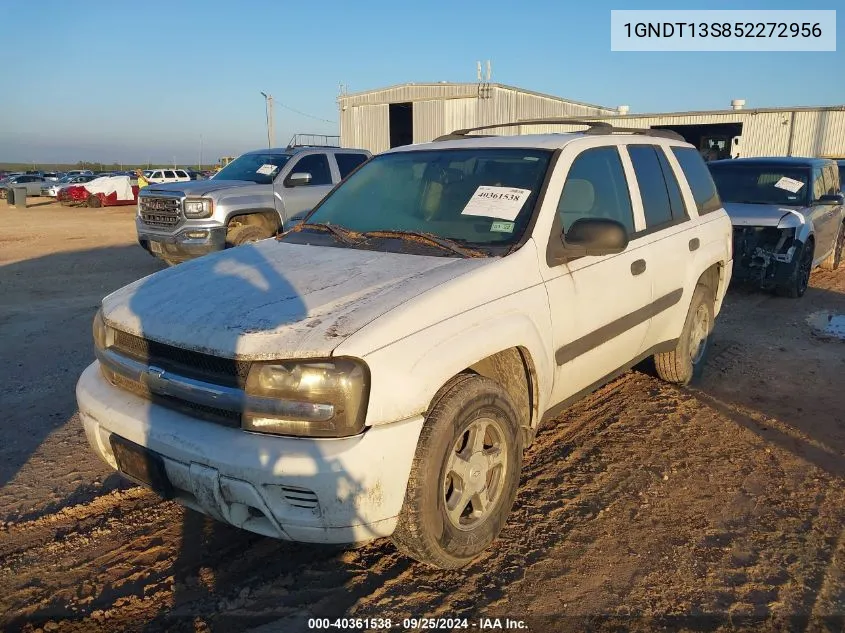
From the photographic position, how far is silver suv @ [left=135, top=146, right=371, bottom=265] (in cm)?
877

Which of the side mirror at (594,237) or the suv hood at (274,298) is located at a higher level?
the side mirror at (594,237)

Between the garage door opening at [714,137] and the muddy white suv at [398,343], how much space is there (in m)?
29.4

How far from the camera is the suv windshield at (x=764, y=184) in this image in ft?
28.7

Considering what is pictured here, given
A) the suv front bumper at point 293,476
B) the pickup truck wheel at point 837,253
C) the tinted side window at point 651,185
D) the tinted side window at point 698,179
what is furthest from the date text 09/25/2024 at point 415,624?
the pickup truck wheel at point 837,253

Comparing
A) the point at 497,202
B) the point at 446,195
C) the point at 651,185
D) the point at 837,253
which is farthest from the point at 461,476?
the point at 837,253

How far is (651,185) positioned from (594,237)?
4.38 feet

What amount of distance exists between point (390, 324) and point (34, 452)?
284cm

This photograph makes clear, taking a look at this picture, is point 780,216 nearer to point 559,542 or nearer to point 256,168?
point 559,542

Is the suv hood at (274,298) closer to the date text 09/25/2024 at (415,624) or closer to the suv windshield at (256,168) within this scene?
the date text 09/25/2024 at (415,624)

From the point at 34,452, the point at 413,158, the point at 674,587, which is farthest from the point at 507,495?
the point at 34,452

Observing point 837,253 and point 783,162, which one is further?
point 837,253

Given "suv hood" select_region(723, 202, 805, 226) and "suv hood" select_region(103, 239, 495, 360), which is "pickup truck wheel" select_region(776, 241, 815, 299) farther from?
"suv hood" select_region(103, 239, 495, 360)

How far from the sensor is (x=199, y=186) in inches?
357

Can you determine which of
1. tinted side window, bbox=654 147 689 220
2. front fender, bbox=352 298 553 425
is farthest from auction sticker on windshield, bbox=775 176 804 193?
front fender, bbox=352 298 553 425
